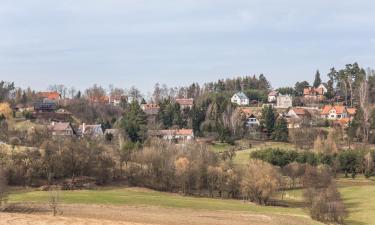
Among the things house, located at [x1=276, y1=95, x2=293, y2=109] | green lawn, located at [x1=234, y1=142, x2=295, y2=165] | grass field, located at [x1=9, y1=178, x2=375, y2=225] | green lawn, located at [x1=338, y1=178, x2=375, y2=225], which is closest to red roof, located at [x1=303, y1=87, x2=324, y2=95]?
house, located at [x1=276, y1=95, x2=293, y2=109]

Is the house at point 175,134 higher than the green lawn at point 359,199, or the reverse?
the house at point 175,134

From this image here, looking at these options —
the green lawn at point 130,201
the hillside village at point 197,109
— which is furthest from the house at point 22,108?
the green lawn at point 130,201

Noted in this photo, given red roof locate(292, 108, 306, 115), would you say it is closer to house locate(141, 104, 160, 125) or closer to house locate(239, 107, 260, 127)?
house locate(239, 107, 260, 127)

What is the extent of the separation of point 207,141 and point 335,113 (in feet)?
135

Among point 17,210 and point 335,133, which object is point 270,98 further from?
point 17,210

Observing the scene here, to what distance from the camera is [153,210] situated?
145 feet

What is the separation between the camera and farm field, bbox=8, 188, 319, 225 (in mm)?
39062

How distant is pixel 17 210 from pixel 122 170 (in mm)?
27423

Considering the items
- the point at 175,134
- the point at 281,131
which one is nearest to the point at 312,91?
the point at 281,131

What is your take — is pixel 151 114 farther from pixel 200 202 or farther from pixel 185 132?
pixel 200 202

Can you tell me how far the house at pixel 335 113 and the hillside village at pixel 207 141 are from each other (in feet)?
0.84

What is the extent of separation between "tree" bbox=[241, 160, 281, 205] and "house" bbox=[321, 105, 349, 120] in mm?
70507

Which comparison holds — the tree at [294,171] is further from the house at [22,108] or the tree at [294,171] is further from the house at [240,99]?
the house at [240,99]

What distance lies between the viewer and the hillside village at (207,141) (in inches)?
2441
